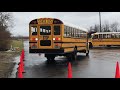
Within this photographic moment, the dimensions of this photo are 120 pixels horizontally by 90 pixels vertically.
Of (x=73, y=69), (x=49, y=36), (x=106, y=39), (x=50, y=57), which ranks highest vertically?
(x=49, y=36)

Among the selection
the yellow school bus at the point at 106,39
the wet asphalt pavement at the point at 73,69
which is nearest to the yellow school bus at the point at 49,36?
the wet asphalt pavement at the point at 73,69

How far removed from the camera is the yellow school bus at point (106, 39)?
49500mm

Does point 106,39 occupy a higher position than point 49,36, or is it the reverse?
point 49,36

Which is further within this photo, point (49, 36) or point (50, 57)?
point (50, 57)

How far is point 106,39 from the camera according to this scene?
164 feet

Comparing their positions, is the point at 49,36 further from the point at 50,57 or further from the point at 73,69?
the point at 73,69

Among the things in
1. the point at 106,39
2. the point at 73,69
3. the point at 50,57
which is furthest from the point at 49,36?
the point at 106,39

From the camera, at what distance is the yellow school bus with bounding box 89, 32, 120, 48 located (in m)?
49.5

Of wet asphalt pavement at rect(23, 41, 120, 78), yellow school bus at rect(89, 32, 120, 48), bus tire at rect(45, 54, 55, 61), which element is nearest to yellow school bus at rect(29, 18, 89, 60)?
wet asphalt pavement at rect(23, 41, 120, 78)
